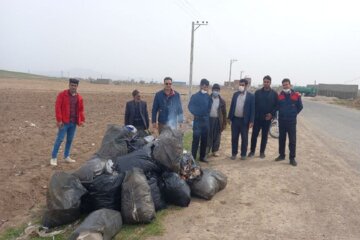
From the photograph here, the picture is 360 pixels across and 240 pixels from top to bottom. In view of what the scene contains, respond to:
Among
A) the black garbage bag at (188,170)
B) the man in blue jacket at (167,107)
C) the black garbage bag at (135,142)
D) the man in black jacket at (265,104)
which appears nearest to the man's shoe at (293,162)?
the man in black jacket at (265,104)

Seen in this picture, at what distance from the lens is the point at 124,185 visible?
180 inches

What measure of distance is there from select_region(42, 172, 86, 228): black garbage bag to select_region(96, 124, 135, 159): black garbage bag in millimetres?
1248

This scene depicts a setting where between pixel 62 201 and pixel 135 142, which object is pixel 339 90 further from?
pixel 62 201

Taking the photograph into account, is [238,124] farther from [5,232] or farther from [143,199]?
[5,232]

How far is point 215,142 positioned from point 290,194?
2.65 metres

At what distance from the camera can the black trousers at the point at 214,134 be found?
791 centimetres

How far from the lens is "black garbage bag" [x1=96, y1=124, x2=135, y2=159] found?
19.1ft

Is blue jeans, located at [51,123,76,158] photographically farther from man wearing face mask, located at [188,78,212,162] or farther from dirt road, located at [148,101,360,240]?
dirt road, located at [148,101,360,240]

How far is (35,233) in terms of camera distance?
4402 millimetres

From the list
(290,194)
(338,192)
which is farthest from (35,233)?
(338,192)

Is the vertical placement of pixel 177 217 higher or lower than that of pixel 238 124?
lower

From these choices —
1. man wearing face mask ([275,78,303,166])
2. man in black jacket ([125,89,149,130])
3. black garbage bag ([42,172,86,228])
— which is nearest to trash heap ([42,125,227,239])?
black garbage bag ([42,172,86,228])

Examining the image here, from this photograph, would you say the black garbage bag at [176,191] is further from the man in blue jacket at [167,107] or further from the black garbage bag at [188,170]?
the man in blue jacket at [167,107]

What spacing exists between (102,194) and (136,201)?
1.59ft
